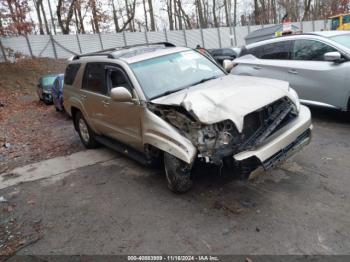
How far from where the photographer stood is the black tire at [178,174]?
4.30m

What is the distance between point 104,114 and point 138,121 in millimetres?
1249

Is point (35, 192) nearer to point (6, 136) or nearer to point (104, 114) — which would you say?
point (104, 114)

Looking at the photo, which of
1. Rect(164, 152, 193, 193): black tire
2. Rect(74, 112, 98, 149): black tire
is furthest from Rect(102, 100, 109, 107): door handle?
Rect(164, 152, 193, 193): black tire

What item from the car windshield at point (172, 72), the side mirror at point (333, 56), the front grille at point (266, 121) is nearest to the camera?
the front grille at point (266, 121)

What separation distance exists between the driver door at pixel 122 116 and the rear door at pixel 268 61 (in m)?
3.77

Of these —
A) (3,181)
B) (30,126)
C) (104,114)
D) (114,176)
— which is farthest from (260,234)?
(30,126)

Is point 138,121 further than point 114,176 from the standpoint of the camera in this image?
No

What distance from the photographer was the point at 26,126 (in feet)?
37.6

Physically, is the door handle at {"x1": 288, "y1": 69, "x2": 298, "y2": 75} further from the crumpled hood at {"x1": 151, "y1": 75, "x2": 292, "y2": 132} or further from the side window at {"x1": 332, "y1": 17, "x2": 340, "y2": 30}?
the side window at {"x1": 332, "y1": 17, "x2": 340, "y2": 30}

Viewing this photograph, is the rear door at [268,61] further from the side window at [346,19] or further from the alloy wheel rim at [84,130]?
the side window at [346,19]

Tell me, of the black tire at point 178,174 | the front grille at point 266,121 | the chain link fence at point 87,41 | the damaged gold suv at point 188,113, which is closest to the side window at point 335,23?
the chain link fence at point 87,41

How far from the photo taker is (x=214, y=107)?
155 inches

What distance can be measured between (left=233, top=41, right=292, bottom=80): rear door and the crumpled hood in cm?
295

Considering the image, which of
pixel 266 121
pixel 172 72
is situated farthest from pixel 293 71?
pixel 266 121
